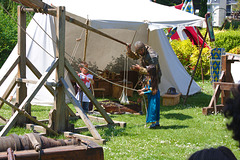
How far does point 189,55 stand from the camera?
1526 cm

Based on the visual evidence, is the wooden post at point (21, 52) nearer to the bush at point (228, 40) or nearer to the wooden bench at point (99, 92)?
the wooden bench at point (99, 92)

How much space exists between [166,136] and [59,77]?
1978 millimetres

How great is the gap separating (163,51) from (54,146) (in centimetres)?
824

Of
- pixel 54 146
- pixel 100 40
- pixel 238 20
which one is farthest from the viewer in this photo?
pixel 238 20

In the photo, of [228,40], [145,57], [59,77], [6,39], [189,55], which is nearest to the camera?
[59,77]

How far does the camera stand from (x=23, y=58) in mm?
6145

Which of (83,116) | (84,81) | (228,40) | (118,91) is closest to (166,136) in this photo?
(83,116)

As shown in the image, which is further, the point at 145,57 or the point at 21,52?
the point at 145,57

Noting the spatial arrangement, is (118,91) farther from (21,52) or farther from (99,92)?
(21,52)

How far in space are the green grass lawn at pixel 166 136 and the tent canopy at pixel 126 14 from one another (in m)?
2.09

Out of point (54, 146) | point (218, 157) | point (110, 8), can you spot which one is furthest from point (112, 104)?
point (218, 157)

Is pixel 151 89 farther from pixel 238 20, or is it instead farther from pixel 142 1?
pixel 238 20

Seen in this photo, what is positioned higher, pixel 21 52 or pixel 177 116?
pixel 21 52

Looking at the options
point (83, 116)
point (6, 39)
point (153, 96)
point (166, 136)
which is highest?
point (6, 39)
